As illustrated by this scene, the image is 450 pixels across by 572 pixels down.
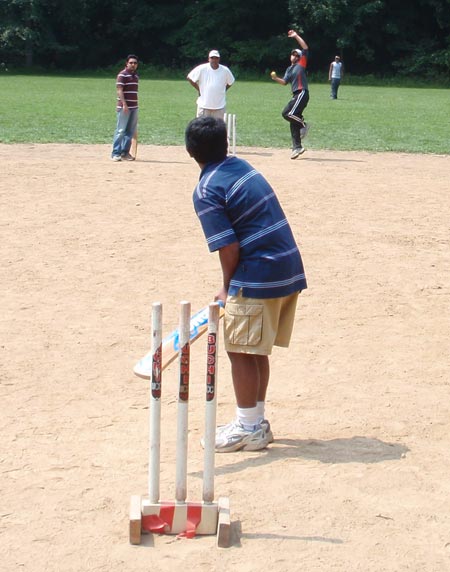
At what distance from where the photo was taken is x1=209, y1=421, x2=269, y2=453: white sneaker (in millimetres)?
5203

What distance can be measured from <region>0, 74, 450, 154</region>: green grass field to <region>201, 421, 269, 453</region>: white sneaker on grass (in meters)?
14.0

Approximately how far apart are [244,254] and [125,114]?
39.0 ft

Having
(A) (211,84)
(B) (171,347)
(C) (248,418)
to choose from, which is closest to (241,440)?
(C) (248,418)

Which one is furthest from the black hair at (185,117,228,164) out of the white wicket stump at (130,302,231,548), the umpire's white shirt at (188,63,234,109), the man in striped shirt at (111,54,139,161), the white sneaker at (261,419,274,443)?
the umpire's white shirt at (188,63,234,109)

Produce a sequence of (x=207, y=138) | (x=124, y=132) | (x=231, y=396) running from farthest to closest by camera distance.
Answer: (x=124, y=132), (x=231, y=396), (x=207, y=138)

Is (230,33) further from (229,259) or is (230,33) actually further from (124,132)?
(229,259)

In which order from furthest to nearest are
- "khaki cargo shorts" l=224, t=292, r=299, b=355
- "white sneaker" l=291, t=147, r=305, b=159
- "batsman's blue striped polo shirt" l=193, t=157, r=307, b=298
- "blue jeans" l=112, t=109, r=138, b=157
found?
1. "white sneaker" l=291, t=147, r=305, b=159
2. "blue jeans" l=112, t=109, r=138, b=157
3. "khaki cargo shorts" l=224, t=292, r=299, b=355
4. "batsman's blue striped polo shirt" l=193, t=157, r=307, b=298

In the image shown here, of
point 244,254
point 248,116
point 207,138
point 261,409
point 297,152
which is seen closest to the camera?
point 207,138

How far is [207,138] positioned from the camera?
15.9ft

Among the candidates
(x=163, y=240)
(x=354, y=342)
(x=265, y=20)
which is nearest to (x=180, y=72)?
(x=265, y=20)

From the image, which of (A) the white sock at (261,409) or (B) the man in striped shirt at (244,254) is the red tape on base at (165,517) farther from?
(A) the white sock at (261,409)

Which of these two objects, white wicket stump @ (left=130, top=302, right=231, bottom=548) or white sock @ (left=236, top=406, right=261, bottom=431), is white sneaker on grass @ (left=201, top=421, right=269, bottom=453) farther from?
white wicket stump @ (left=130, top=302, right=231, bottom=548)

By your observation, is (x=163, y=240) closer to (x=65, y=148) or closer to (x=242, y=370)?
(x=242, y=370)

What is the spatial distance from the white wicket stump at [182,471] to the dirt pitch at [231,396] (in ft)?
0.27
